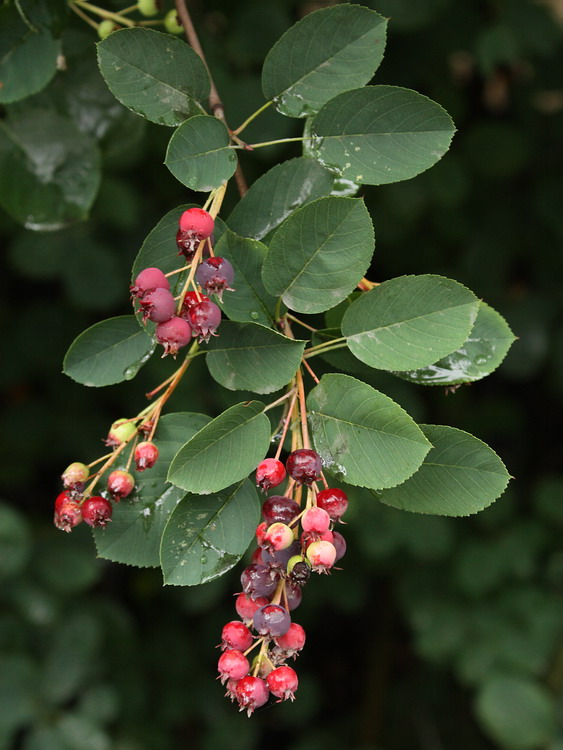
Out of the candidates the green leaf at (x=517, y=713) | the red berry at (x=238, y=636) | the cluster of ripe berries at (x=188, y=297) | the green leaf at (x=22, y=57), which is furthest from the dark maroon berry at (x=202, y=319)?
the green leaf at (x=517, y=713)

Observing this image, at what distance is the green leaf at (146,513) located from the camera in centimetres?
62

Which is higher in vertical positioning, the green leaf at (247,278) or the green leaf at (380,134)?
the green leaf at (380,134)

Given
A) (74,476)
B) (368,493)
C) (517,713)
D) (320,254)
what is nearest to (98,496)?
(74,476)

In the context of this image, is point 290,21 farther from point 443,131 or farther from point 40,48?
point 443,131

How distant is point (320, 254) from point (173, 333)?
0.43ft

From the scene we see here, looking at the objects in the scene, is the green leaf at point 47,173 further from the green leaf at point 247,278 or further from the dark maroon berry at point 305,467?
the dark maroon berry at point 305,467

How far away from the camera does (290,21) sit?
1652mm

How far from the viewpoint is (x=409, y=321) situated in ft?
1.96

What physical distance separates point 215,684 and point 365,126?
1858mm

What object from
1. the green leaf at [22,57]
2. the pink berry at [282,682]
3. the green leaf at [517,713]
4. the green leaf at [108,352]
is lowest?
the green leaf at [517,713]

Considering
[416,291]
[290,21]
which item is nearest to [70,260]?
[290,21]

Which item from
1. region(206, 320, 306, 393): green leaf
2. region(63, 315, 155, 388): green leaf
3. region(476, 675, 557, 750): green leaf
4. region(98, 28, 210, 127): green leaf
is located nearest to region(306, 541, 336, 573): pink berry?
region(206, 320, 306, 393): green leaf

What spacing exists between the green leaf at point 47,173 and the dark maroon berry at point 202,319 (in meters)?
0.40

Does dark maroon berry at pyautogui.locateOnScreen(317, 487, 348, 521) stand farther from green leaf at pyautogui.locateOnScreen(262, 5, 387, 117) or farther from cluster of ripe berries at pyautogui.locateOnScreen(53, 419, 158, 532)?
green leaf at pyautogui.locateOnScreen(262, 5, 387, 117)
